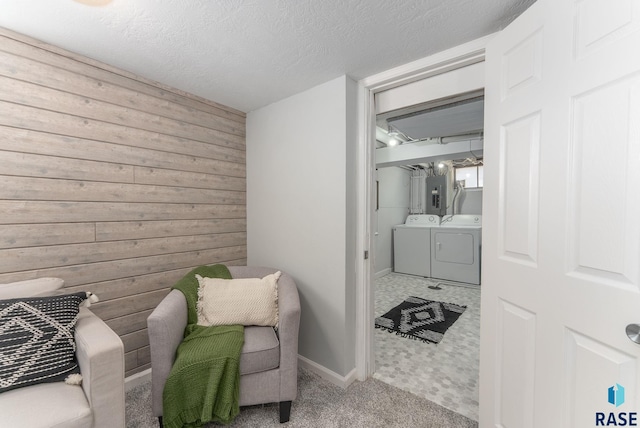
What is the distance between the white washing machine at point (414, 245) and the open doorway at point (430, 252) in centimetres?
2

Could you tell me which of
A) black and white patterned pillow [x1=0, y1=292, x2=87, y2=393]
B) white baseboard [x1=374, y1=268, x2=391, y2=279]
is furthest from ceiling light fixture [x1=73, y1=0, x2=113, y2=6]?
white baseboard [x1=374, y1=268, x2=391, y2=279]

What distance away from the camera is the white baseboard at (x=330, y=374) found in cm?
186

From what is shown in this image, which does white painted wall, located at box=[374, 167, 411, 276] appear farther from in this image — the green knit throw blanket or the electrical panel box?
the green knit throw blanket

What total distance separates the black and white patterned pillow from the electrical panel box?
5578mm

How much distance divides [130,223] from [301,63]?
61.4 inches

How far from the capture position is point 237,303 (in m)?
1.78

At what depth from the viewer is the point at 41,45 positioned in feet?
4.87

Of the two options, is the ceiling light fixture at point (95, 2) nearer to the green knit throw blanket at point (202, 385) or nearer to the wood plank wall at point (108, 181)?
the wood plank wall at point (108, 181)

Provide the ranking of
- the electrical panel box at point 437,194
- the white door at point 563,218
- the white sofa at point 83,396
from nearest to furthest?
the white door at point 563,218 < the white sofa at point 83,396 < the electrical panel box at point 437,194


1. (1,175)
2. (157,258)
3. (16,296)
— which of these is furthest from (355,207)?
(1,175)

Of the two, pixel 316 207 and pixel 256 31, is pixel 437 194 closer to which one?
pixel 316 207

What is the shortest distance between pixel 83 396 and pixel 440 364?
2.23 meters

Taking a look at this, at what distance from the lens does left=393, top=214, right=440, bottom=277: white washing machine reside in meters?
4.77

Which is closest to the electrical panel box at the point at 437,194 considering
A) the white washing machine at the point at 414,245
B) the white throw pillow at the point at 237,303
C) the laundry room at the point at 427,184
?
the laundry room at the point at 427,184
